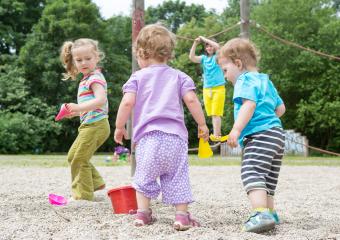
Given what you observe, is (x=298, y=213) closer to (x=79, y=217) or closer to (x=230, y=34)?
(x=79, y=217)

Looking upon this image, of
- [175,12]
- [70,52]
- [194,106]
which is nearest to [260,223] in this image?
[194,106]

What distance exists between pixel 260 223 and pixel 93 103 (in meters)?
1.53

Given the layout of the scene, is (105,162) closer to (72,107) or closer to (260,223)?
(72,107)

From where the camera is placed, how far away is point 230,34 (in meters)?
26.5

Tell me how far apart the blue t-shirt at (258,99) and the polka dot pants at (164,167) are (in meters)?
0.43

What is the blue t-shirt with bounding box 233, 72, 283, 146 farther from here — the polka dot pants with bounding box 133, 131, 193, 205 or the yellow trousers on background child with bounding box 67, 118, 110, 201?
the yellow trousers on background child with bounding box 67, 118, 110, 201

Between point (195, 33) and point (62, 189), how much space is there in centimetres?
2531

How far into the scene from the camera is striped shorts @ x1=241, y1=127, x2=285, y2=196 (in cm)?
315

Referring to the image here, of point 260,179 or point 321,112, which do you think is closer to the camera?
point 260,179

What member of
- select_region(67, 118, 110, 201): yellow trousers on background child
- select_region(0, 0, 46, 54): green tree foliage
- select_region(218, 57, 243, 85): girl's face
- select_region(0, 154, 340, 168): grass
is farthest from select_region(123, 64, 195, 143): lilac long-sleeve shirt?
select_region(0, 0, 46, 54): green tree foliage

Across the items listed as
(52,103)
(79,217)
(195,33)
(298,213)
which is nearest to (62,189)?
(79,217)

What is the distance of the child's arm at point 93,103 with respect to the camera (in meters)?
3.58

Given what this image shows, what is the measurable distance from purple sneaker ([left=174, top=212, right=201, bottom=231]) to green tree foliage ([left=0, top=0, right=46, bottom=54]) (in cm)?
2574

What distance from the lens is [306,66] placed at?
2286cm
